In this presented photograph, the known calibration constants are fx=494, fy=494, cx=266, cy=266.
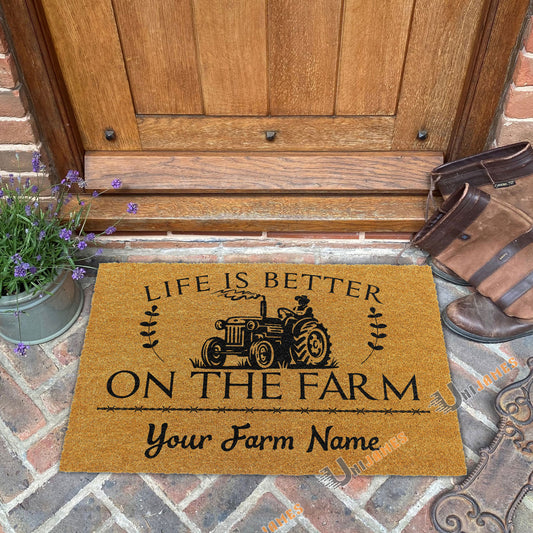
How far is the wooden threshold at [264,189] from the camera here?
2.04 meters

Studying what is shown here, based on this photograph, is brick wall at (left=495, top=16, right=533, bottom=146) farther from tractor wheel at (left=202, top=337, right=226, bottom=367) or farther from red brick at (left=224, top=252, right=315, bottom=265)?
tractor wheel at (left=202, top=337, right=226, bottom=367)

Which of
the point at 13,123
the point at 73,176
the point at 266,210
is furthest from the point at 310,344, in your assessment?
the point at 13,123

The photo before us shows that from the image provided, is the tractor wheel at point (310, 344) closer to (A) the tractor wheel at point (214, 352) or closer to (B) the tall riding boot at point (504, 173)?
(A) the tractor wheel at point (214, 352)

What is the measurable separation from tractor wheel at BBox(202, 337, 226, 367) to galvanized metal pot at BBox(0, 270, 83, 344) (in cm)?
56

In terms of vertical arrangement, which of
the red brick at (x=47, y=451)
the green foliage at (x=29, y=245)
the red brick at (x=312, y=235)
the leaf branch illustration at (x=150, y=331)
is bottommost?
the red brick at (x=47, y=451)

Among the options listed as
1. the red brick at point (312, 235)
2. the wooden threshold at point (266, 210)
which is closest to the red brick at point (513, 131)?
the wooden threshold at point (266, 210)

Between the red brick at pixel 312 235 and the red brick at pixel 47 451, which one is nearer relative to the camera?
the red brick at pixel 47 451

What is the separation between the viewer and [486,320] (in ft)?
6.21

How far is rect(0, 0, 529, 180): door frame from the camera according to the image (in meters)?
1.63

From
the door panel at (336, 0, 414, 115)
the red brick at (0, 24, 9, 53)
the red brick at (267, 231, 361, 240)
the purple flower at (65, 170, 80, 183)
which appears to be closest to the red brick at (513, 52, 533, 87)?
the door panel at (336, 0, 414, 115)

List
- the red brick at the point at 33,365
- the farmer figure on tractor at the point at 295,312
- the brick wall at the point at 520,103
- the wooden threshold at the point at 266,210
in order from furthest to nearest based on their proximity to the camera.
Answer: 1. the wooden threshold at the point at 266,210
2. the farmer figure on tractor at the point at 295,312
3. the red brick at the point at 33,365
4. the brick wall at the point at 520,103

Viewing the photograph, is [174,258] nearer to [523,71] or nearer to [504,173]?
[504,173]

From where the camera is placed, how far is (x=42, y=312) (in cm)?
183

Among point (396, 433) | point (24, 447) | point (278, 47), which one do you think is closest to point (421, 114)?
point (278, 47)
